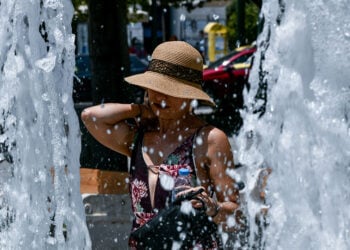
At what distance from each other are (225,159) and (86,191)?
2752 millimetres

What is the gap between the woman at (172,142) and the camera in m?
3.04

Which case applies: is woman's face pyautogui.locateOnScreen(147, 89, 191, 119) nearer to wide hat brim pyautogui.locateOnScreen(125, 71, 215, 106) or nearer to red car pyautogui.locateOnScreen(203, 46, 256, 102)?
wide hat brim pyautogui.locateOnScreen(125, 71, 215, 106)

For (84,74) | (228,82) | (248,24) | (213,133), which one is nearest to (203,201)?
(213,133)

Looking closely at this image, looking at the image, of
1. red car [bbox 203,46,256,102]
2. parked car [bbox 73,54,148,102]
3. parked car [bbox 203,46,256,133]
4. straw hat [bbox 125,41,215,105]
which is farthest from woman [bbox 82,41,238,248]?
red car [bbox 203,46,256,102]

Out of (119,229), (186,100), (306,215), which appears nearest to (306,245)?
(306,215)

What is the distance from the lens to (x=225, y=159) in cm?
305

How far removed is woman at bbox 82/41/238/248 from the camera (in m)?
3.04

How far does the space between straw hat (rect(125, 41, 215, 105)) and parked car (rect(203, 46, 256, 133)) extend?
486 inches

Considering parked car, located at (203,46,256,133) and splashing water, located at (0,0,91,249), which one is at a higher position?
splashing water, located at (0,0,91,249)

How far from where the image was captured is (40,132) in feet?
12.0

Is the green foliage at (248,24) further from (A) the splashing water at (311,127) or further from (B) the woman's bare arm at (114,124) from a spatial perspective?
(A) the splashing water at (311,127)

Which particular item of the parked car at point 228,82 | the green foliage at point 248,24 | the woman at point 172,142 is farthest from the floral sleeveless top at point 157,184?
the green foliage at point 248,24

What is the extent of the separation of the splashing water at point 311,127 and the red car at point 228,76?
44.8ft

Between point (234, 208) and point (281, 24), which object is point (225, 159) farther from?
point (281, 24)
